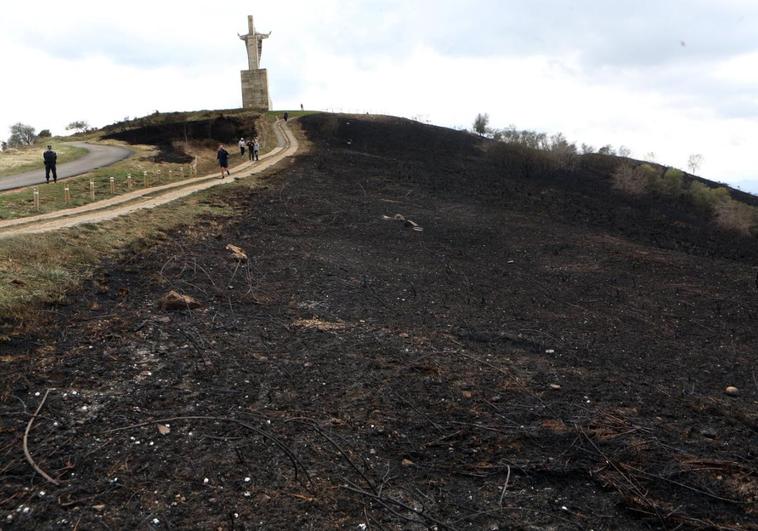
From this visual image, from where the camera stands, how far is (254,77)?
169 ft

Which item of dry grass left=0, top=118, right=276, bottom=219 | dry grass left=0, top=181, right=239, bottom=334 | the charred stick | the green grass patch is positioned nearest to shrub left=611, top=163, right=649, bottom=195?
dry grass left=0, top=118, right=276, bottom=219

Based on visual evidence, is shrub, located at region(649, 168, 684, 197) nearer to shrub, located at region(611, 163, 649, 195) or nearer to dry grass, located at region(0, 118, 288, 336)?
shrub, located at region(611, 163, 649, 195)

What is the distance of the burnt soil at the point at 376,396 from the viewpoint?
16.2 feet

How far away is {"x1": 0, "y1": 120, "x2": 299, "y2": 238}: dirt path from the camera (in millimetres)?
12734

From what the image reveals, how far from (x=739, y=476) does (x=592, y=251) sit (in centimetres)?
1347

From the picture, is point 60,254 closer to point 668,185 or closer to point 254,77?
point 668,185

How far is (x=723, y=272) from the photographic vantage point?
55.5ft

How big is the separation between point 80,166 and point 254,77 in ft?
95.6

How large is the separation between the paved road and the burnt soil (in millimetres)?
11085

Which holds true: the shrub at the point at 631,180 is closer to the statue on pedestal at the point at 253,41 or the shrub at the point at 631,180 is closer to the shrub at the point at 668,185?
the shrub at the point at 668,185

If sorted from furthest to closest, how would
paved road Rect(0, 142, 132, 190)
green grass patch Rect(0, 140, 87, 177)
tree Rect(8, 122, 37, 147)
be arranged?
tree Rect(8, 122, 37, 147)
green grass patch Rect(0, 140, 87, 177)
paved road Rect(0, 142, 132, 190)

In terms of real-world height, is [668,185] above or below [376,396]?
above

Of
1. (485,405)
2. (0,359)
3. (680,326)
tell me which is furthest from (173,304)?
(680,326)

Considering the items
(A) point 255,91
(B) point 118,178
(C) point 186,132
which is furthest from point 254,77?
(B) point 118,178
